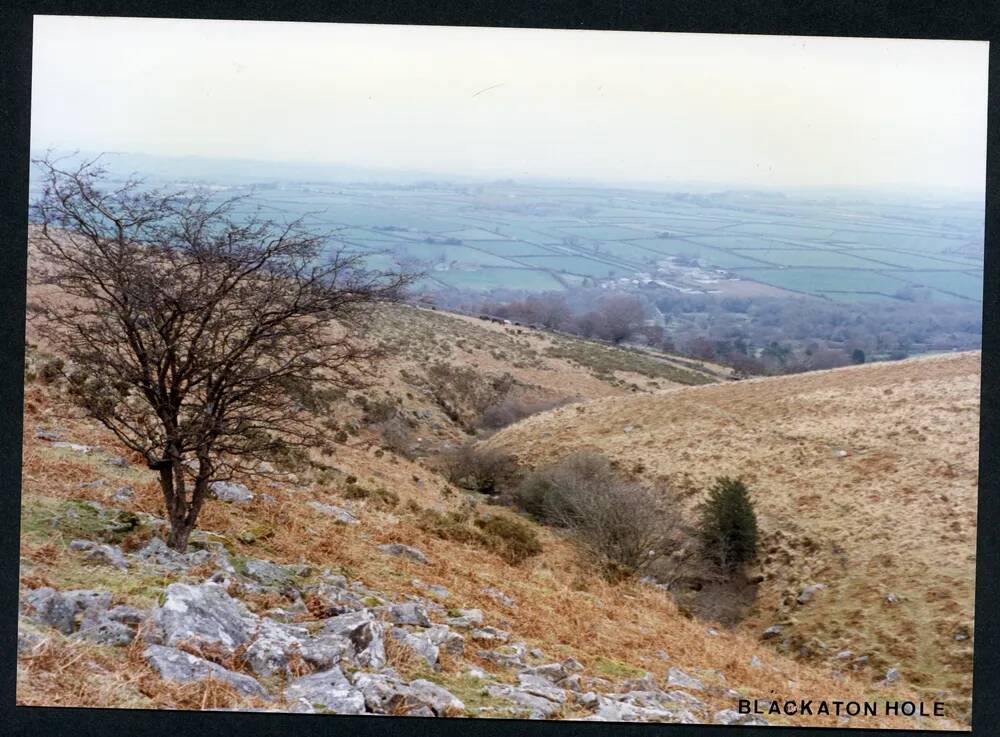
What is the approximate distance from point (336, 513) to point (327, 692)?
2.38 meters

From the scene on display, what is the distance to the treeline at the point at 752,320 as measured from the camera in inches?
290

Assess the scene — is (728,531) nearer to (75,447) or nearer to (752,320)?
(752,320)

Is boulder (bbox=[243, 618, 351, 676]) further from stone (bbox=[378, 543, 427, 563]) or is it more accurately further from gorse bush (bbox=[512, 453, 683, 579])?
gorse bush (bbox=[512, 453, 683, 579])

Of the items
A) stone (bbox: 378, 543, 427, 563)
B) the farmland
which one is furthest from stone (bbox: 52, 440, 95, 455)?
stone (bbox: 378, 543, 427, 563)

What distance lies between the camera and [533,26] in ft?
16.4

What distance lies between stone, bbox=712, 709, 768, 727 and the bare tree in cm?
292

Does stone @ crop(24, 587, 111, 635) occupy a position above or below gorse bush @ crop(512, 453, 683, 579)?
above

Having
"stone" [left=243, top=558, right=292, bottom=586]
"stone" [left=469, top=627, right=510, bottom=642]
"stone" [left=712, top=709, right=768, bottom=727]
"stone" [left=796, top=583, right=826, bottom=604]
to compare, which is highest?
"stone" [left=243, top=558, right=292, bottom=586]

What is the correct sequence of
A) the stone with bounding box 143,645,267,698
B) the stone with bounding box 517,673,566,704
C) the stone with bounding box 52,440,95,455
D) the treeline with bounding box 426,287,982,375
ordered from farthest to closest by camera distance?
the treeline with bounding box 426,287,982,375 < the stone with bounding box 52,440,95,455 < the stone with bounding box 517,673,566,704 < the stone with bounding box 143,645,267,698

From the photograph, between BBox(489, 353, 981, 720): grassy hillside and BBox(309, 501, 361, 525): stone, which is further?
BBox(489, 353, 981, 720): grassy hillside

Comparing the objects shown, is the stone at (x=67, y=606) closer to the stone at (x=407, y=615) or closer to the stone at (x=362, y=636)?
the stone at (x=362, y=636)

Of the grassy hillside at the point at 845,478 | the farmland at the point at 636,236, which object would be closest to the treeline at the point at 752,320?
the farmland at the point at 636,236

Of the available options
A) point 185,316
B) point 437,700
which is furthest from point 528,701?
point 185,316

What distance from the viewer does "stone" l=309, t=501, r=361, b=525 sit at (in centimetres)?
665
